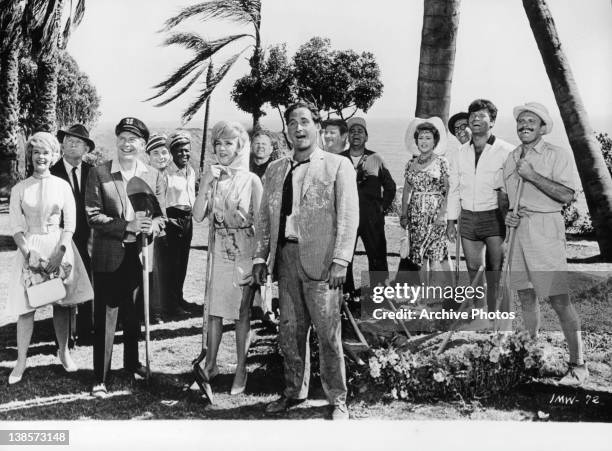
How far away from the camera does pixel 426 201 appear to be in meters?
4.91

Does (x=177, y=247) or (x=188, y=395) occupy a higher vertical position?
(x=177, y=247)

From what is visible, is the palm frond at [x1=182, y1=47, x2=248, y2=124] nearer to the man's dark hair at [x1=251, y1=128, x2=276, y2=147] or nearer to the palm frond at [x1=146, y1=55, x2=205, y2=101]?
the palm frond at [x1=146, y1=55, x2=205, y2=101]

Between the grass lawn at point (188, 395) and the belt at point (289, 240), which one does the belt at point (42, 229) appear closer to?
the grass lawn at point (188, 395)

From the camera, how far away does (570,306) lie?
15.2ft

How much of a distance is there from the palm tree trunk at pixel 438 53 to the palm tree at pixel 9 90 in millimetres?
3422

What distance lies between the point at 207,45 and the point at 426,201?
7.66 feet

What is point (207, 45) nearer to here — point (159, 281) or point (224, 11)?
point (224, 11)

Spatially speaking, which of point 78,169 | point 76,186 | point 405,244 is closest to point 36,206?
point 76,186

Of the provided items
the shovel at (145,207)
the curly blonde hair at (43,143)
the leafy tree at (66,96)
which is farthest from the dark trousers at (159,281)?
the leafy tree at (66,96)

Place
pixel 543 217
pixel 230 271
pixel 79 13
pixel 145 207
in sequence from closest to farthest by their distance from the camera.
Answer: pixel 230 271 → pixel 543 217 → pixel 145 207 → pixel 79 13

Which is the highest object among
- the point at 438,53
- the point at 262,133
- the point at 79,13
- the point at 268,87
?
the point at 79,13

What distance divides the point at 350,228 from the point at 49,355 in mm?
2749

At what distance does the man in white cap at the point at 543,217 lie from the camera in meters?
4.61

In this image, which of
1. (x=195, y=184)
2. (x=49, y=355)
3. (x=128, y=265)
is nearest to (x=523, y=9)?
(x=195, y=184)
